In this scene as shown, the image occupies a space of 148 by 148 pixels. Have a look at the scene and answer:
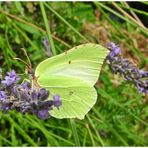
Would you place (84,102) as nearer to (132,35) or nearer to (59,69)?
(59,69)

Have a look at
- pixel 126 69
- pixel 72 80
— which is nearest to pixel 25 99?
pixel 72 80

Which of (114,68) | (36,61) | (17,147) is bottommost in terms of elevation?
(17,147)

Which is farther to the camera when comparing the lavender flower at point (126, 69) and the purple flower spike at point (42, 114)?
the lavender flower at point (126, 69)

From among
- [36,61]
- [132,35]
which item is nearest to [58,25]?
[36,61]

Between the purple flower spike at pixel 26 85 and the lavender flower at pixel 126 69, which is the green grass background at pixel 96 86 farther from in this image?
the purple flower spike at pixel 26 85

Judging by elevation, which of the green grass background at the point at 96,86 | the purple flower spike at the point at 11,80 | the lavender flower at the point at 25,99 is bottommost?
the green grass background at the point at 96,86

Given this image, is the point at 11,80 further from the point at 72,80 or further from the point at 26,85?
the point at 72,80

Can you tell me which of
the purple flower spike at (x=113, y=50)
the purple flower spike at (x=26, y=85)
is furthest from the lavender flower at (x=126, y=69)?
the purple flower spike at (x=26, y=85)
